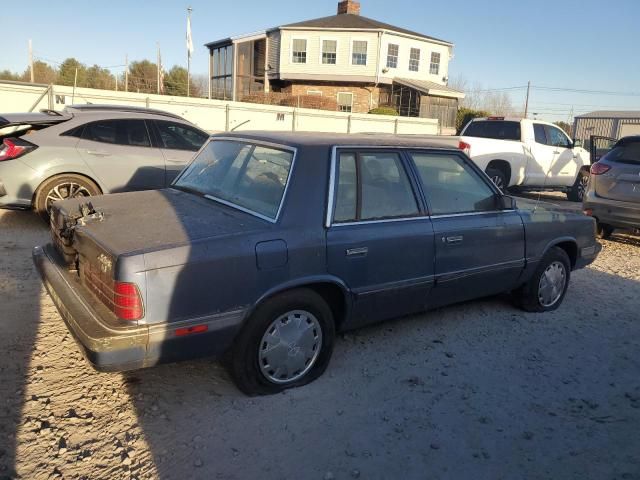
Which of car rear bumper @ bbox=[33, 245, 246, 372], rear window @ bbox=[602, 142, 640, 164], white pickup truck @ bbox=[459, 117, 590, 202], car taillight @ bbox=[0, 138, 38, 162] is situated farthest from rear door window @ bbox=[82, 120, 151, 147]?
rear window @ bbox=[602, 142, 640, 164]

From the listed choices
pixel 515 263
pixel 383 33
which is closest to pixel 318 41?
pixel 383 33

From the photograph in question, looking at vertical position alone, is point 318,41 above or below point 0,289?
above

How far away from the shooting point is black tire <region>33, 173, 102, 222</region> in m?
6.76

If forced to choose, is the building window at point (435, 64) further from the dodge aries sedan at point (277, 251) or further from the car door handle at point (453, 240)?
the car door handle at point (453, 240)

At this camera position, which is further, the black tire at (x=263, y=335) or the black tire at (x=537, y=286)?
the black tire at (x=537, y=286)

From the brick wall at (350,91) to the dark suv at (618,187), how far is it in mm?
27255

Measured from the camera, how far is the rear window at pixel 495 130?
12.0 m

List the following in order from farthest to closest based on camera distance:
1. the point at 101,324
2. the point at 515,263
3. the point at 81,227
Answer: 1. the point at 515,263
2. the point at 81,227
3. the point at 101,324

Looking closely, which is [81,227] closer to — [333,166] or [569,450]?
[333,166]

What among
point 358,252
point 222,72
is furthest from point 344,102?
point 358,252

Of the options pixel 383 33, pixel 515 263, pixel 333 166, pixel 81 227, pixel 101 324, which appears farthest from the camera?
pixel 383 33

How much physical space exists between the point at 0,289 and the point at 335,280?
10.8 feet

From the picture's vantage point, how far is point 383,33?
108 ft

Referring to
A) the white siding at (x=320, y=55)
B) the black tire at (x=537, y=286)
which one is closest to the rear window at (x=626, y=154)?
the black tire at (x=537, y=286)
